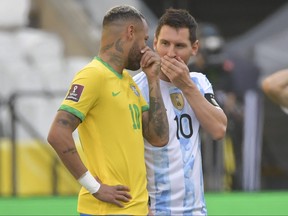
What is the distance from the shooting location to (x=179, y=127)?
652 centimetres

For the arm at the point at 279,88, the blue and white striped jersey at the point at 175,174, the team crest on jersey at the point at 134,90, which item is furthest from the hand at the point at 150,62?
the arm at the point at 279,88

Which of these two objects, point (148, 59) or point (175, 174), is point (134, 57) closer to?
point (148, 59)

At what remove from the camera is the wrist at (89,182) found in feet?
19.3

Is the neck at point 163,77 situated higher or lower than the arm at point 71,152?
higher

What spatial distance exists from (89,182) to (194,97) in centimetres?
96

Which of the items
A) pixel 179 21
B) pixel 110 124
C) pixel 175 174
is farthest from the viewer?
pixel 179 21

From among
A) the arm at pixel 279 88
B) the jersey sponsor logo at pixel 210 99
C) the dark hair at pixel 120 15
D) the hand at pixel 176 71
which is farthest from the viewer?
Result: the jersey sponsor logo at pixel 210 99

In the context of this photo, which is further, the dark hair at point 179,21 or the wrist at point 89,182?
the dark hair at point 179,21

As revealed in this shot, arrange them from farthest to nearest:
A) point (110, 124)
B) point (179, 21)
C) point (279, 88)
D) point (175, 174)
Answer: point (179, 21) < point (175, 174) < point (110, 124) < point (279, 88)

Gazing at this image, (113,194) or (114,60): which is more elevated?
(114,60)

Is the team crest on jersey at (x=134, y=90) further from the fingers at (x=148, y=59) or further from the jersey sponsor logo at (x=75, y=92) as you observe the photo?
the jersey sponsor logo at (x=75, y=92)

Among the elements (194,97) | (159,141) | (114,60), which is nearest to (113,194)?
(159,141)

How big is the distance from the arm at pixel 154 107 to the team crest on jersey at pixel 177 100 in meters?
0.31

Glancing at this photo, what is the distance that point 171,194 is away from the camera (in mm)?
6465
